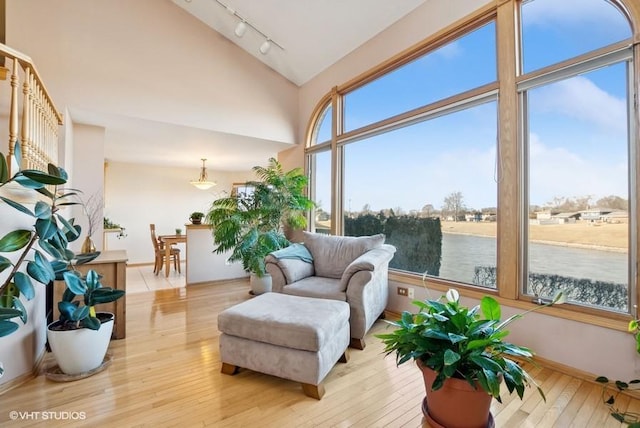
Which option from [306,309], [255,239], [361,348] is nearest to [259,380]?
[306,309]

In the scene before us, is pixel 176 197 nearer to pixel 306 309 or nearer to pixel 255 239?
pixel 255 239

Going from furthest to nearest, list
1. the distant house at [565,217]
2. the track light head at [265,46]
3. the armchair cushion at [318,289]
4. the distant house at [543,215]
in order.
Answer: the track light head at [265,46] < the armchair cushion at [318,289] < the distant house at [543,215] < the distant house at [565,217]

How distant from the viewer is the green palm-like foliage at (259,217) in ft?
12.3

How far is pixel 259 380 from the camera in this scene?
6.29 ft

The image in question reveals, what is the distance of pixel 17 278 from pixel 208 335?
4.81 ft

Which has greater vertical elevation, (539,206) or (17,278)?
(539,206)

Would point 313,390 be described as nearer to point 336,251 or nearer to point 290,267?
point 290,267

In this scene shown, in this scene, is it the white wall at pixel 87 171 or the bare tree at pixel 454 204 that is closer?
the bare tree at pixel 454 204

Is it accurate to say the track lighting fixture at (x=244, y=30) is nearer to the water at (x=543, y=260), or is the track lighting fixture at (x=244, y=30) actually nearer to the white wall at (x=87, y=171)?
the white wall at (x=87, y=171)

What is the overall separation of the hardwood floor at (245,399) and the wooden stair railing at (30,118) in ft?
Result: 4.35

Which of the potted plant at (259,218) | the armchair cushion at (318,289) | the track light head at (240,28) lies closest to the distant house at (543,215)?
the armchair cushion at (318,289)

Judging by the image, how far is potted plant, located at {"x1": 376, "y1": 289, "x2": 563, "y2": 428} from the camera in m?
1.09

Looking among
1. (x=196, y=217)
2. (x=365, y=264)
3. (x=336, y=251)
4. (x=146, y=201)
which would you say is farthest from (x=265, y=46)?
(x=146, y=201)

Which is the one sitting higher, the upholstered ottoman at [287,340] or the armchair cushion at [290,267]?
the armchair cushion at [290,267]
